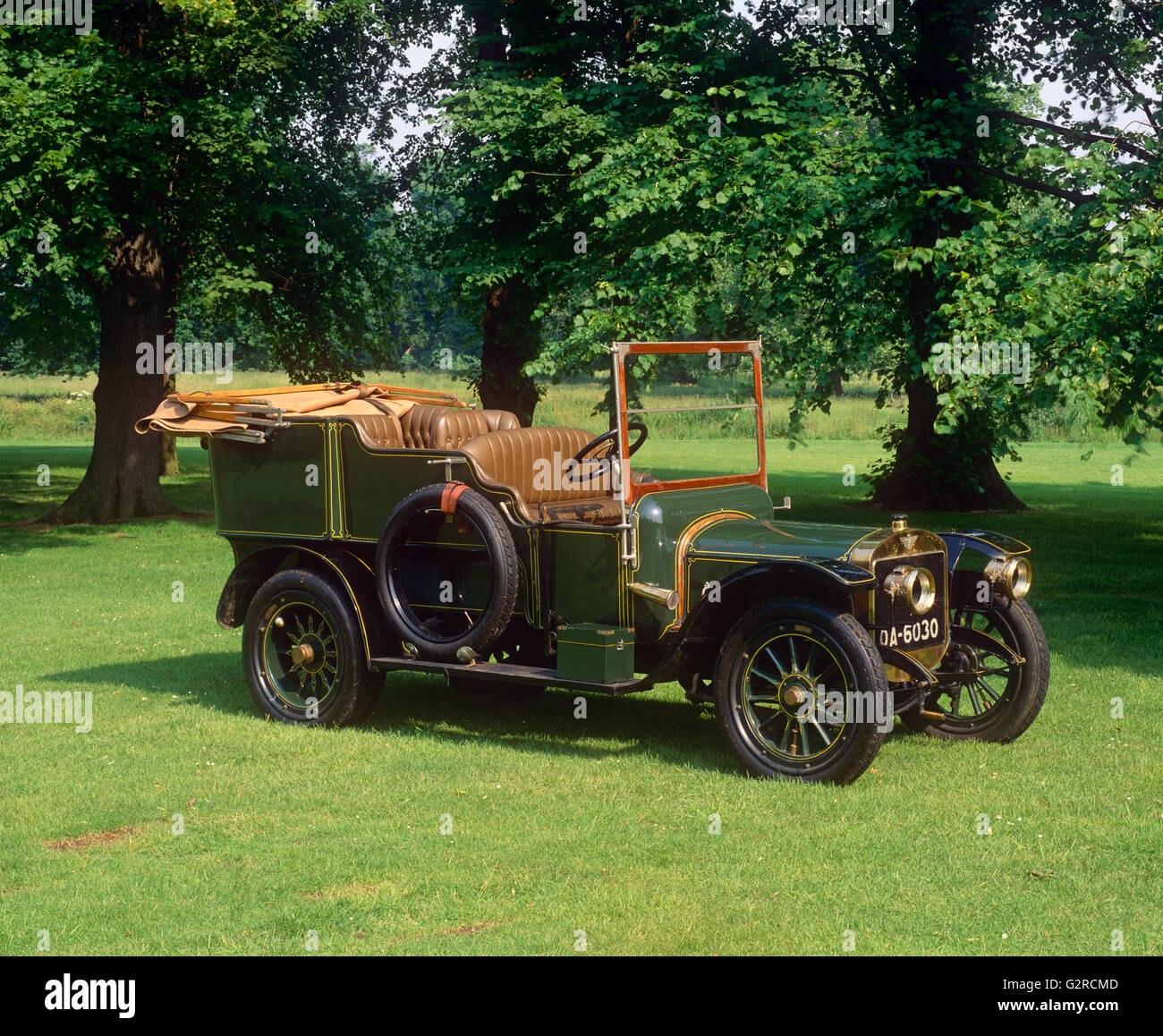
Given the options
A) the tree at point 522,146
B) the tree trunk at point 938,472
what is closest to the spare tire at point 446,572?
the tree at point 522,146

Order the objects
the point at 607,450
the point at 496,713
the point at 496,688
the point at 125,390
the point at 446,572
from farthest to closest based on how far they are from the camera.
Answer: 1. the point at 125,390
2. the point at 496,713
3. the point at 496,688
4. the point at 607,450
5. the point at 446,572

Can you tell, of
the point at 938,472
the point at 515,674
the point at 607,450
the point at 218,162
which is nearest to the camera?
the point at 515,674

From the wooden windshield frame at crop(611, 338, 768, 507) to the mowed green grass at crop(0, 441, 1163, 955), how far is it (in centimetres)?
157

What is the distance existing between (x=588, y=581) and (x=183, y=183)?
1689 cm

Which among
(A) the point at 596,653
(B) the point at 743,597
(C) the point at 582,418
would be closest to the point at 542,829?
(A) the point at 596,653

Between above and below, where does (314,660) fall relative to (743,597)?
below

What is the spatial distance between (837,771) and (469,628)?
233 cm

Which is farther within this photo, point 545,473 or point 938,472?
point 938,472

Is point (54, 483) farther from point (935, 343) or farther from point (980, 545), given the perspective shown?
point (980, 545)

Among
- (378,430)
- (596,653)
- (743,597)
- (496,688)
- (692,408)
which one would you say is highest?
(692,408)

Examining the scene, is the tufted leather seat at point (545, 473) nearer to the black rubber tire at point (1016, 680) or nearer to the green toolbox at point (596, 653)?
the green toolbox at point (596, 653)

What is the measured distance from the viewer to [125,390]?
23.6 meters

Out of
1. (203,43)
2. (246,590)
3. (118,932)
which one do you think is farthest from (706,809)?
(203,43)
